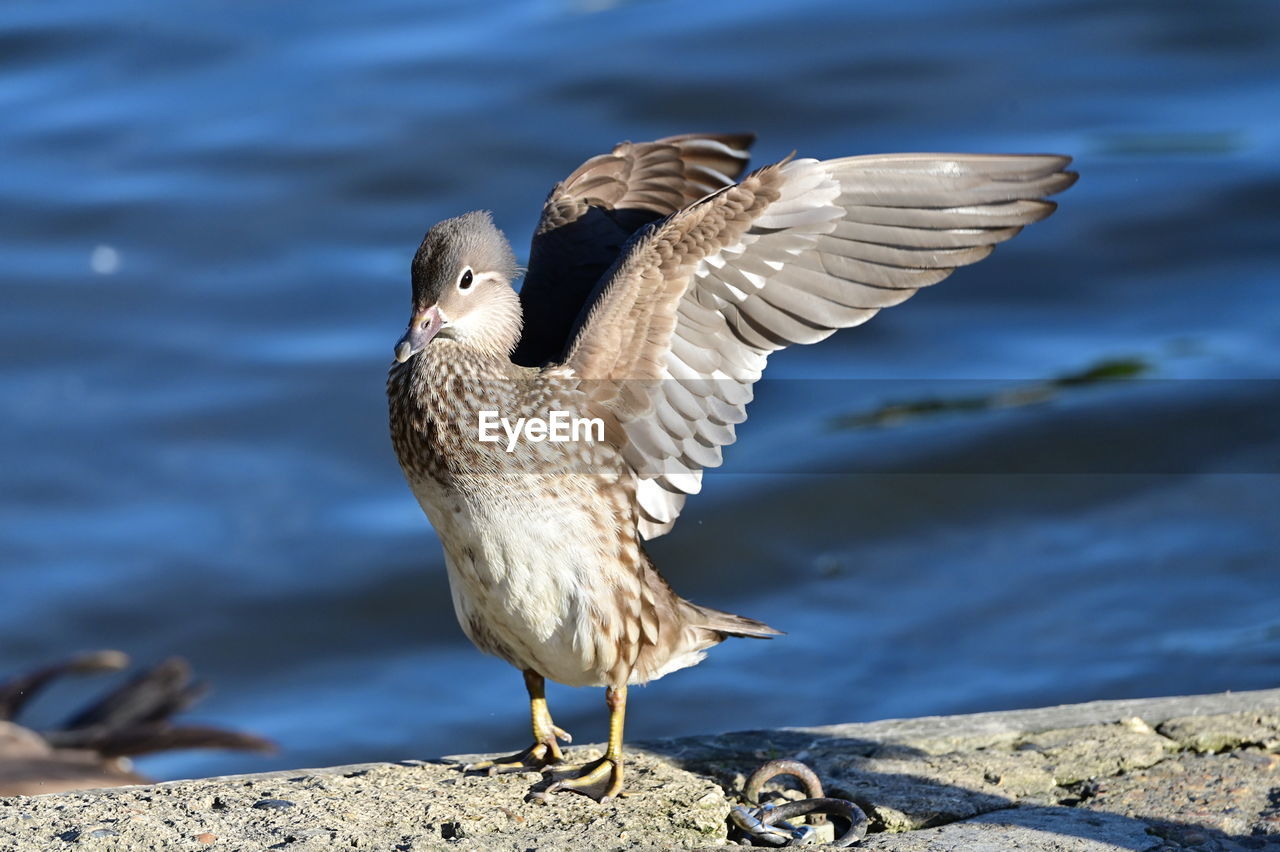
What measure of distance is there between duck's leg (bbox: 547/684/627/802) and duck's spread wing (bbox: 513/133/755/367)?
3.14ft

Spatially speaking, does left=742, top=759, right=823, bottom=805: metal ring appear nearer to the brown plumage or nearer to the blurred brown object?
the brown plumage

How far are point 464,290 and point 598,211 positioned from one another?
89cm

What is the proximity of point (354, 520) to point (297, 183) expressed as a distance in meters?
3.15

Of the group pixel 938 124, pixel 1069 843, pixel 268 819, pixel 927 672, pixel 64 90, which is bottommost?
pixel 1069 843

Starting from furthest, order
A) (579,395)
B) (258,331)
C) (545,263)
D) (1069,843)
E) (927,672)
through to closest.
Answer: (258,331), (927,672), (545,263), (579,395), (1069,843)

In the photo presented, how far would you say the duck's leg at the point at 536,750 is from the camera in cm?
432

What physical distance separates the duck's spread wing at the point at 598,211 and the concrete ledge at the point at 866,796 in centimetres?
111

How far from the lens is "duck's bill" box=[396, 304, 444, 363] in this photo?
159 inches

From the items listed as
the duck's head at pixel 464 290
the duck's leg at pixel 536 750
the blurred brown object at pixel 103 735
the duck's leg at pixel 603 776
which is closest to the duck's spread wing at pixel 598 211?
the duck's head at pixel 464 290

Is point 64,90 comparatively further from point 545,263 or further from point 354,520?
point 545,263

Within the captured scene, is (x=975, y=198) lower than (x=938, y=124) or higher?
lower

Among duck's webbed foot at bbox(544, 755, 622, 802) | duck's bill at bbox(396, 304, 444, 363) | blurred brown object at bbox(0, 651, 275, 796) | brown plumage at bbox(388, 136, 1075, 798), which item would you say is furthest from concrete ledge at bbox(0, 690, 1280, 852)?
blurred brown object at bbox(0, 651, 275, 796)

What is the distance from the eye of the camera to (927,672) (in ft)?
24.4

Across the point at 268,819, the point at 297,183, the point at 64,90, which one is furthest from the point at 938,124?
the point at 268,819
